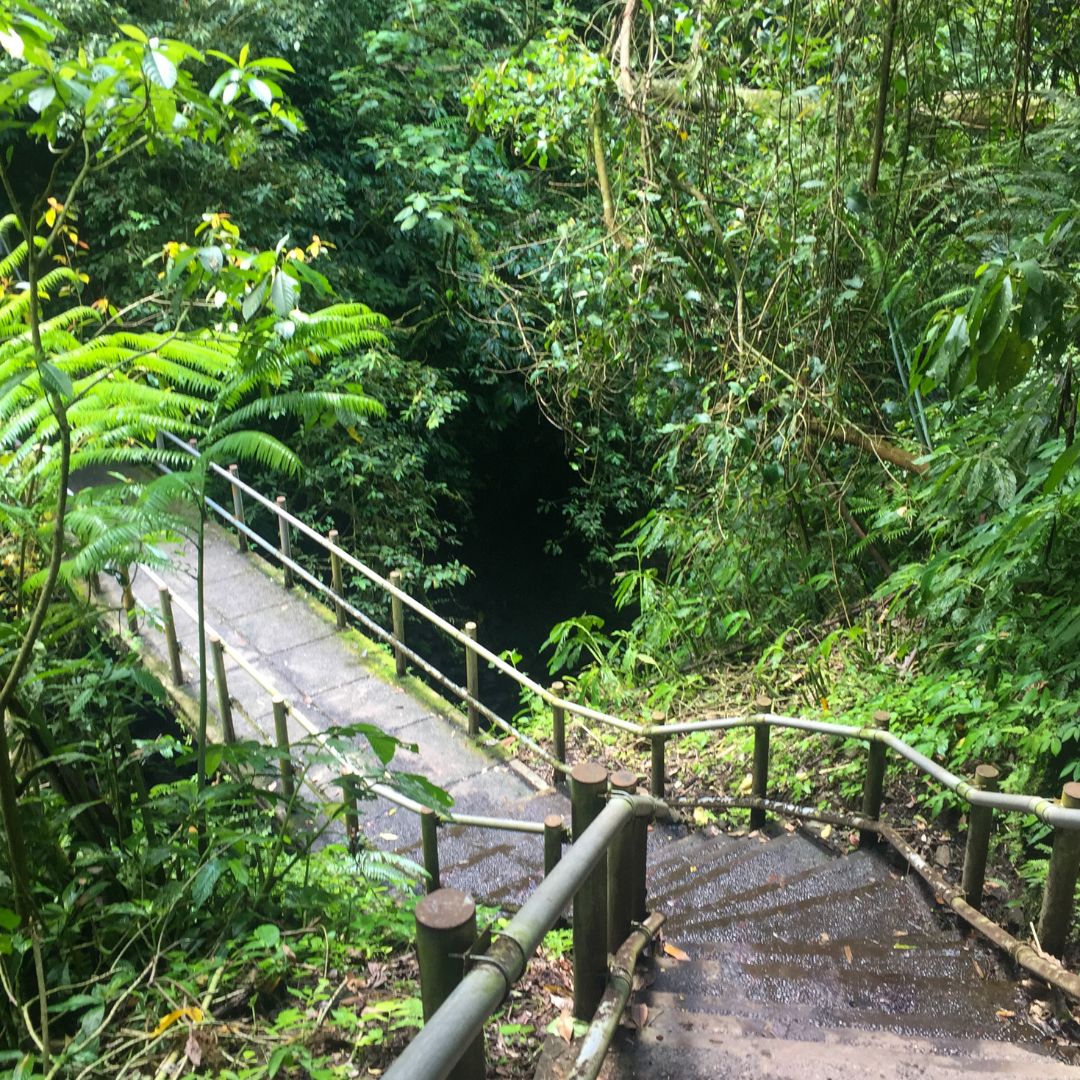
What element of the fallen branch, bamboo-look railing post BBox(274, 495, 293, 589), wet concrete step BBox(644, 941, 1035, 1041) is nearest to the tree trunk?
the fallen branch

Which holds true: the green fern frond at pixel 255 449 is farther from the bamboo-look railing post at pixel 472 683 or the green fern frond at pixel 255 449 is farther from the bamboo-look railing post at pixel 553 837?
the bamboo-look railing post at pixel 472 683

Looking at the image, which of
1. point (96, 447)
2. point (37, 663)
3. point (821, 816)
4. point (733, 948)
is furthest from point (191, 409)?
point (821, 816)

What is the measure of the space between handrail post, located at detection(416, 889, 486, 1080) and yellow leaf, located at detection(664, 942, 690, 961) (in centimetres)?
147

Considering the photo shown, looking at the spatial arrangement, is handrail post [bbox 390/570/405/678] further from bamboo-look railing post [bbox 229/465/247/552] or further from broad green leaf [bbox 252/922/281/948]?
broad green leaf [bbox 252/922/281/948]

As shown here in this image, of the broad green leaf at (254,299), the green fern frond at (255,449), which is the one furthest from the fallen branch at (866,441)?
the broad green leaf at (254,299)

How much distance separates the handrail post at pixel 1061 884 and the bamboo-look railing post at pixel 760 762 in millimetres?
1504

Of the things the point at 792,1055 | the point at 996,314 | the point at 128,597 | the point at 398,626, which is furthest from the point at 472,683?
the point at 996,314

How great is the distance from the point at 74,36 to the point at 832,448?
6984mm

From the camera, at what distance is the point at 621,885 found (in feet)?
8.23

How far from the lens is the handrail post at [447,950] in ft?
5.03

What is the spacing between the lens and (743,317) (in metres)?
5.55

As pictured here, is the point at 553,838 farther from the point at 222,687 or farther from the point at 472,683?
the point at 222,687

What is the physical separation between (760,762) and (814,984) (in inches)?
62.2

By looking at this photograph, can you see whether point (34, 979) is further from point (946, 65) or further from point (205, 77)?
point (205, 77)
